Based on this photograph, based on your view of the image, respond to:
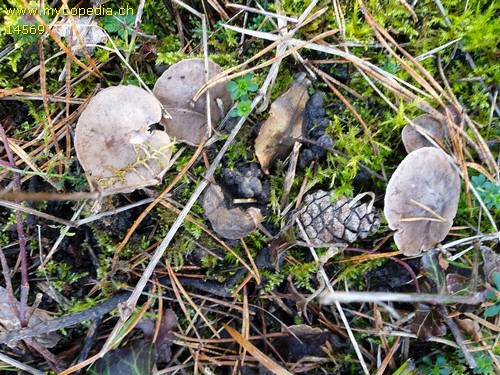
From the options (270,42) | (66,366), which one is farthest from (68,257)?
(270,42)

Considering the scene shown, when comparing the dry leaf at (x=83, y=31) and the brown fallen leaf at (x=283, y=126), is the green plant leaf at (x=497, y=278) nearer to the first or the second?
the brown fallen leaf at (x=283, y=126)

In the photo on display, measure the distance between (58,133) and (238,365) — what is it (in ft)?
5.10

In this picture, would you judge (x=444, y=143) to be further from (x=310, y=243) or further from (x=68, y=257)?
(x=68, y=257)

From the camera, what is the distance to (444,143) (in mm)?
2227

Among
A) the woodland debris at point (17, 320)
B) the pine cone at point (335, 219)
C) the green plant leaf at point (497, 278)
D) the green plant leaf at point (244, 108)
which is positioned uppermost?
the green plant leaf at point (244, 108)

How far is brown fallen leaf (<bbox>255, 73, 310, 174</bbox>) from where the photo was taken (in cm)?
214

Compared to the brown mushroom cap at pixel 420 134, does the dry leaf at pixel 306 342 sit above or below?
below

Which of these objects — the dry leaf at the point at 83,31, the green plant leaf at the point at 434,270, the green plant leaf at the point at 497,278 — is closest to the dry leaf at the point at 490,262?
the green plant leaf at the point at 497,278

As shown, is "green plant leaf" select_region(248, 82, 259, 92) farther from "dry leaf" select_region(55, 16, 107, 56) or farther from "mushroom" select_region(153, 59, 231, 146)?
"dry leaf" select_region(55, 16, 107, 56)

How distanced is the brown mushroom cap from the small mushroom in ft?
2.75

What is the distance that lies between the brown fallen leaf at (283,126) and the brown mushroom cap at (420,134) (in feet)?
1.74

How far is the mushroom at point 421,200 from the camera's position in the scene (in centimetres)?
209

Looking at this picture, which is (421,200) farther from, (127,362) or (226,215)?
(127,362)

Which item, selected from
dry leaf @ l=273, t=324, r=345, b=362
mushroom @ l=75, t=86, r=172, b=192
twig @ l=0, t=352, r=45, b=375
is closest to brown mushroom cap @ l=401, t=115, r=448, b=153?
dry leaf @ l=273, t=324, r=345, b=362
